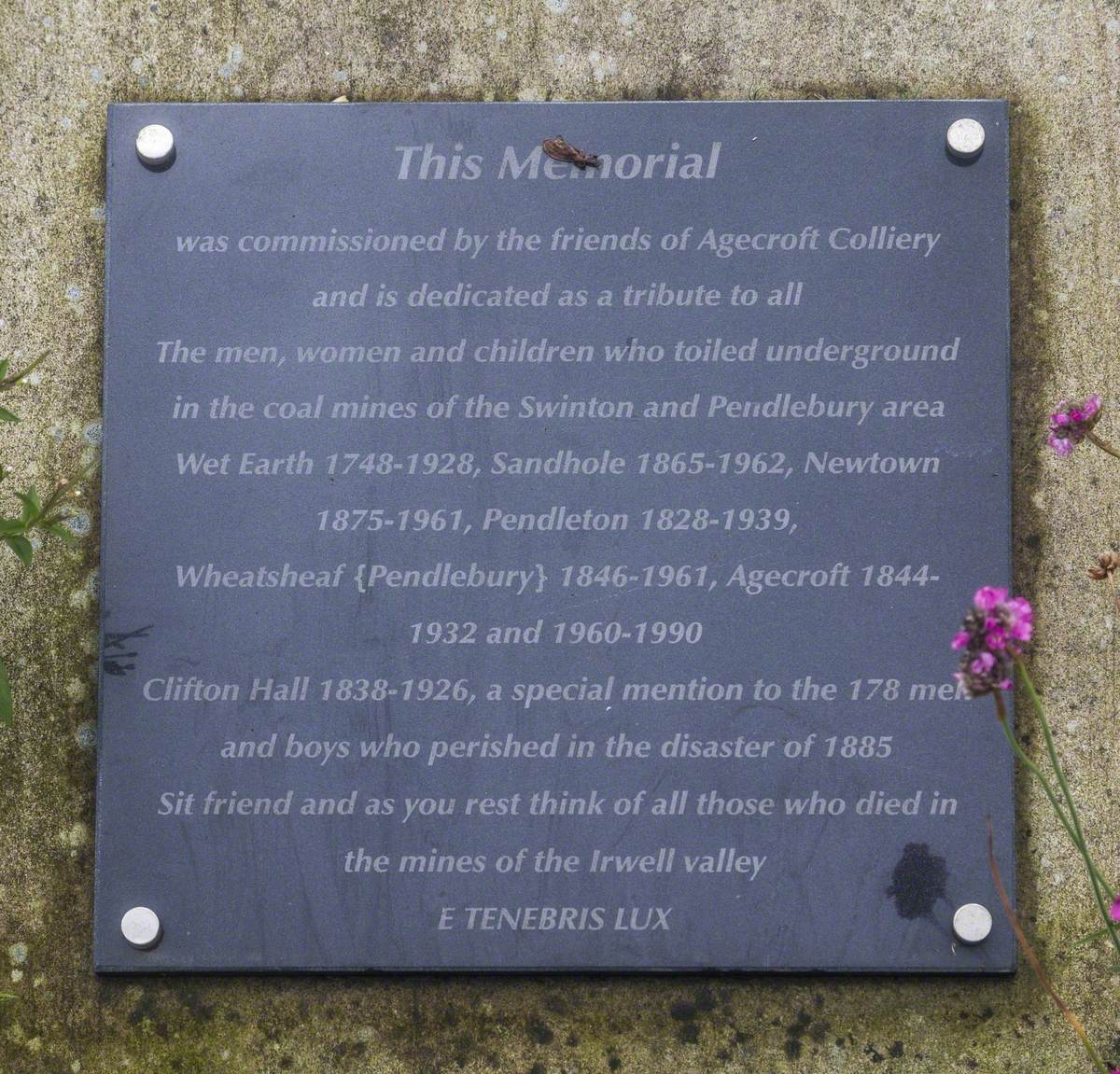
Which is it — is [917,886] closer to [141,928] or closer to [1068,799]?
[1068,799]

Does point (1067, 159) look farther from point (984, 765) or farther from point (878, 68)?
point (984, 765)

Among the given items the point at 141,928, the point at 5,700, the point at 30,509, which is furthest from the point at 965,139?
the point at 141,928

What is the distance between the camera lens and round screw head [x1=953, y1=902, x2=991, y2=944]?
237cm

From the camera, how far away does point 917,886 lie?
7.90 ft

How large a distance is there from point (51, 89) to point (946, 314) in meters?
2.27

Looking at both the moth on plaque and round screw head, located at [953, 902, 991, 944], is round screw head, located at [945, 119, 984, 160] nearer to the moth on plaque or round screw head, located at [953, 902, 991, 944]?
the moth on plaque

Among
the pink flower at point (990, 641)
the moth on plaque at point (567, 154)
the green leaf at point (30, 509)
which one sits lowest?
the pink flower at point (990, 641)

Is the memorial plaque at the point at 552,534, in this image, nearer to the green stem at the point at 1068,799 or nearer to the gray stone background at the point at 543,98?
the gray stone background at the point at 543,98

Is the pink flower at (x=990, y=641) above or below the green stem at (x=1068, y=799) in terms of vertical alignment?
above

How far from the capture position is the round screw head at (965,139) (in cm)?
249

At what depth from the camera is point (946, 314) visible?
8.16 feet

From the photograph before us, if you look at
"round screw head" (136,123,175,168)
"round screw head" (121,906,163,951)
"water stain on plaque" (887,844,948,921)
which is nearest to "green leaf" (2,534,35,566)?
Result: "round screw head" (121,906,163,951)

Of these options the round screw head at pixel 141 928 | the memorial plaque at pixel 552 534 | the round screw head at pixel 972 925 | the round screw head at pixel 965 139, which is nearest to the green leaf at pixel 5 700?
the memorial plaque at pixel 552 534

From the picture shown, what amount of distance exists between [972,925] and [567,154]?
202 cm
